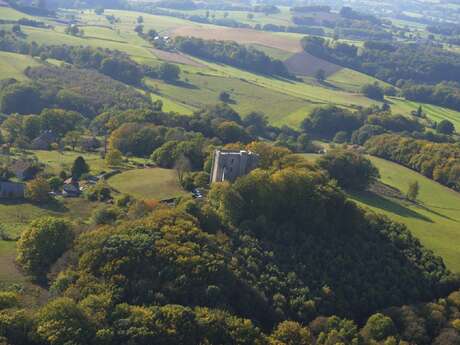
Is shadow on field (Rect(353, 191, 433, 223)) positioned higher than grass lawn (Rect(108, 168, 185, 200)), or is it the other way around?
grass lawn (Rect(108, 168, 185, 200))

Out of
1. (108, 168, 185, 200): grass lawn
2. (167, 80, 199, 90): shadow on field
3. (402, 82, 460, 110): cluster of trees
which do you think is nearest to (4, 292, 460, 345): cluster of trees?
(108, 168, 185, 200): grass lawn

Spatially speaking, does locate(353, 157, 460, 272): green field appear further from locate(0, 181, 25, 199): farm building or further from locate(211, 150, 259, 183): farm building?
locate(0, 181, 25, 199): farm building

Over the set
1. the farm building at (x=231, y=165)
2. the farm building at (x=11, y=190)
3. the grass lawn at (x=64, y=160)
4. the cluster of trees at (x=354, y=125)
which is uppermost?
the farm building at (x=231, y=165)

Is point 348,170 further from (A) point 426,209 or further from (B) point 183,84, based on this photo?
(B) point 183,84

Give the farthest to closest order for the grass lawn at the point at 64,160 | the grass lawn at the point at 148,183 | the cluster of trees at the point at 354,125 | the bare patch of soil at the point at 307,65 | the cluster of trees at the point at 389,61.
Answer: the cluster of trees at the point at 389,61 < the bare patch of soil at the point at 307,65 < the cluster of trees at the point at 354,125 < the grass lawn at the point at 64,160 < the grass lawn at the point at 148,183

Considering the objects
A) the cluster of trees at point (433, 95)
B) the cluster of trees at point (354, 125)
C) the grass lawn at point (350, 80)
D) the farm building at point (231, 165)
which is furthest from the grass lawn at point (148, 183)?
the cluster of trees at point (433, 95)

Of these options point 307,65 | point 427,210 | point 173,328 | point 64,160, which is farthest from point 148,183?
point 307,65

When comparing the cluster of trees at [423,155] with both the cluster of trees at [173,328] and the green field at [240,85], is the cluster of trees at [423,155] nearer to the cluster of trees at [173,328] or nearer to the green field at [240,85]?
the green field at [240,85]

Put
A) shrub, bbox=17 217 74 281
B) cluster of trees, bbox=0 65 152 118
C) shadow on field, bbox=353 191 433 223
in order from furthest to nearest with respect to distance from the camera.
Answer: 1. cluster of trees, bbox=0 65 152 118
2. shadow on field, bbox=353 191 433 223
3. shrub, bbox=17 217 74 281
